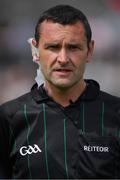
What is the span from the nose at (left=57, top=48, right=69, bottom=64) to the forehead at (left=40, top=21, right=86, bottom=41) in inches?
1.8

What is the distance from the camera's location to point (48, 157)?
5.73 ft

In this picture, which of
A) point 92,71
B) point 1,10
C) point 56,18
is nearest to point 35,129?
point 56,18

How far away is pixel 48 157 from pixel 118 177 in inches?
9.5

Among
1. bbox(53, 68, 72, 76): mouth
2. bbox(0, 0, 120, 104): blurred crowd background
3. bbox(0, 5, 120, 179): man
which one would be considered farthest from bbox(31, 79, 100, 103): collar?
bbox(0, 0, 120, 104): blurred crowd background

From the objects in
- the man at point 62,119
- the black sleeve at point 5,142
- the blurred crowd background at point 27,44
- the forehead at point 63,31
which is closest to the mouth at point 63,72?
the man at point 62,119

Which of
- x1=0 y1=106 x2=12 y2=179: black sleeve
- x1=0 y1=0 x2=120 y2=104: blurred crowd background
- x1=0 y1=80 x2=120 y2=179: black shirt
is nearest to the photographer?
x1=0 y1=80 x2=120 y2=179: black shirt

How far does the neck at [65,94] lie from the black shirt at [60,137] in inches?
0.7

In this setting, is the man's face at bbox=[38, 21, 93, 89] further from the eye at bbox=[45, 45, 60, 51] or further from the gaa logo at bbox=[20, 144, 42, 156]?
the gaa logo at bbox=[20, 144, 42, 156]

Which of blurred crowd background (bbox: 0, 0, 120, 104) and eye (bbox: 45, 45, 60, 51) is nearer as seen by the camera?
eye (bbox: 45, 45, 60, 51)

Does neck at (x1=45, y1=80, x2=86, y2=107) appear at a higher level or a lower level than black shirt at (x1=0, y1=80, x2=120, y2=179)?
higher

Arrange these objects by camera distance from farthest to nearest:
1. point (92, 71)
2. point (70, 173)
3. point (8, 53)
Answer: point (8, 53) → point (92, 71) → point (70, 173)

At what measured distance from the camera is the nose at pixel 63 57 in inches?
68.1

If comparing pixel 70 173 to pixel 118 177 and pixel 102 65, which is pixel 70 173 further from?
pixel 102 65

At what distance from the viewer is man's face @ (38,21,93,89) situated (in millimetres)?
1745
